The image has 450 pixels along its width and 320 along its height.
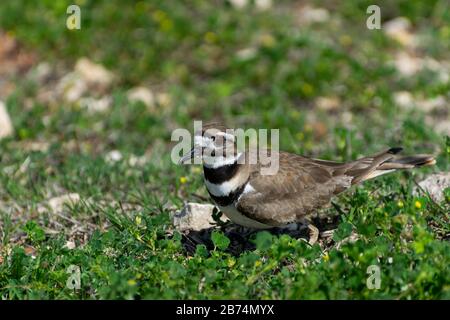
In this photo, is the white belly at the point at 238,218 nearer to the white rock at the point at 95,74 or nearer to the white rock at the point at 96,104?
the white rock at the point at 96,104

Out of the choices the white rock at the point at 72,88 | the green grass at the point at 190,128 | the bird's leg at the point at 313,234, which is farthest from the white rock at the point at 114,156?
the bird's leg at the point at 313,234

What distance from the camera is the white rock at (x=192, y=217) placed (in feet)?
22.7

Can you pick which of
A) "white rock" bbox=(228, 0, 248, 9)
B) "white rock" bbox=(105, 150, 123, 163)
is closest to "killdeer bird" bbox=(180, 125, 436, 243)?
"white rock" bbox=(105, 150, 123, 163)

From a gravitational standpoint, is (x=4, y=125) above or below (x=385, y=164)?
above

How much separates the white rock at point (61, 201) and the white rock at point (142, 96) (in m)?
2.79

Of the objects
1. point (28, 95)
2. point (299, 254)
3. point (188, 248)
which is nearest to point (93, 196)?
point (188, 248)

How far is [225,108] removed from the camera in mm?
10109

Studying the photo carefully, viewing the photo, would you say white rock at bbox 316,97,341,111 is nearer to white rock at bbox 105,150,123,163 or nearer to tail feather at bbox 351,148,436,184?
white rock at bbox 105,150,123,163

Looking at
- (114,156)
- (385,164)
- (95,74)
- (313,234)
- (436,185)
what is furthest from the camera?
(95,74)

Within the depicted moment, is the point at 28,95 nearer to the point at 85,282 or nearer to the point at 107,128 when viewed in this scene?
the point at 107,128

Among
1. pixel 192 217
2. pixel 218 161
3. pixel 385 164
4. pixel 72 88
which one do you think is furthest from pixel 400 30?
pixel 218 161

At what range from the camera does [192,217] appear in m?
6.91

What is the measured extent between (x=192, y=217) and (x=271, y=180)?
80cm

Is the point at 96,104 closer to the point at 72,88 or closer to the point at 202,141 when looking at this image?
the point at 72,88
